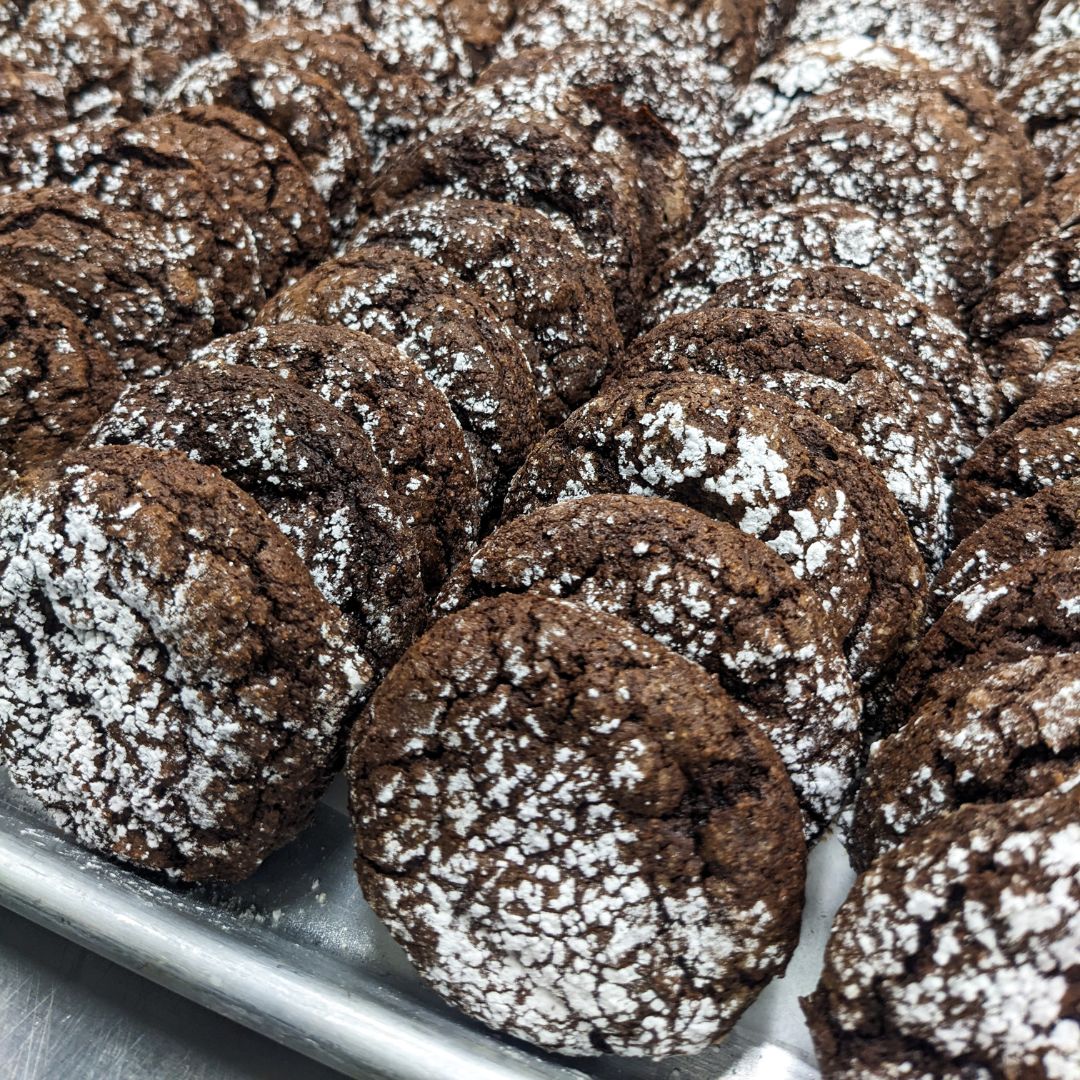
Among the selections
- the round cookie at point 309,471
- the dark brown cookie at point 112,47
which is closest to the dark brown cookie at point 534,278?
the round cookie at point 309,471

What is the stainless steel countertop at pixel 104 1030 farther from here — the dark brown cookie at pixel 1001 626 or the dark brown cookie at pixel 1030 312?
the dark brown cookie at pixel 1030 312

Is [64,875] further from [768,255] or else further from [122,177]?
[768,255]

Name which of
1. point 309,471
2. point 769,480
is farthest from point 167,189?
point 769,480

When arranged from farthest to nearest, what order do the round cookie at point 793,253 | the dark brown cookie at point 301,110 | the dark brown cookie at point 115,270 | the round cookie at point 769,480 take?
the dark brown cookie at point 301,110, the round cookie at point 793,253, the dark brown cookie at point 115,270, the round cookie at point 769,480

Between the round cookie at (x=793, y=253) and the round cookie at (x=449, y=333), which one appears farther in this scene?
the round cookie at (x=793, y=253)

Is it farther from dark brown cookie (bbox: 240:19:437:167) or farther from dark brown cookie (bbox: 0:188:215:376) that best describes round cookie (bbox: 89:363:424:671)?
dark brown cookie (bbox: 240:19:437:167)

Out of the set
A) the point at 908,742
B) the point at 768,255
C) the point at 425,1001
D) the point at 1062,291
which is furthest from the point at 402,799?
the point at 1062,291

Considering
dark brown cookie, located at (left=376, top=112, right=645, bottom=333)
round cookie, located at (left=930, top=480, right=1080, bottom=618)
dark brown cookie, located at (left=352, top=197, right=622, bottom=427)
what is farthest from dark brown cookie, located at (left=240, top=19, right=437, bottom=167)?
round cookie, located at (left=930, top=480, right=1080, bottom=618)
